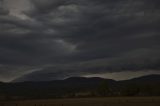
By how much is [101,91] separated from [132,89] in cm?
1995

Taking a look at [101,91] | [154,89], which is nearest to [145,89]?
[154,89]

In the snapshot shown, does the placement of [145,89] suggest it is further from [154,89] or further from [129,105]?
[129,105]

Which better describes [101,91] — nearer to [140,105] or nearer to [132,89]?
[132,89]

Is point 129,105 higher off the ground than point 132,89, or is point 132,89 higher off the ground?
point 132,89

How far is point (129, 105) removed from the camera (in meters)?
79.2

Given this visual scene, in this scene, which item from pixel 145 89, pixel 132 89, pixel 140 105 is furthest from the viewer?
pixel 145 89

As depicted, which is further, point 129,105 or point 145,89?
point 145,89

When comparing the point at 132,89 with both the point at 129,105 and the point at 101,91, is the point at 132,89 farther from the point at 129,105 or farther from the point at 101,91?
the point at 129,105

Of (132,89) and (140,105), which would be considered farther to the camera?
(132,89)

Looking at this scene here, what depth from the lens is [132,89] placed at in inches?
5753

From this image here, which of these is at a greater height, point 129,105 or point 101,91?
point 101,91

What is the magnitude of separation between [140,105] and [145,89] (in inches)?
3096

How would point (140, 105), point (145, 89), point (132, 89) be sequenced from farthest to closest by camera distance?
1. point (145, 89)
2. point (132, 89)
3. point (140, 105)

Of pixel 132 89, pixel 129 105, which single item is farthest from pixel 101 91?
pixel 129 105
